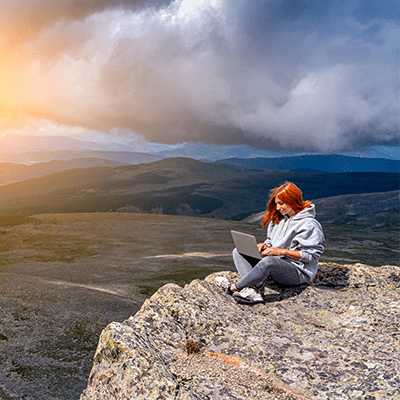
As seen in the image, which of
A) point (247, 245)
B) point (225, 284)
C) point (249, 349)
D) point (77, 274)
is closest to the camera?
point (249, 349)

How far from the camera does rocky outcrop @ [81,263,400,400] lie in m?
4.50

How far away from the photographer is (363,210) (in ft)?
404

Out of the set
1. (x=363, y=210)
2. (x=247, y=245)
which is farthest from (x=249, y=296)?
(x=363, y=210)

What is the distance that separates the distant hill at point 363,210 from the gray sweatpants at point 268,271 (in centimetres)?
10735

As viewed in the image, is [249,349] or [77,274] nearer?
[249,349]

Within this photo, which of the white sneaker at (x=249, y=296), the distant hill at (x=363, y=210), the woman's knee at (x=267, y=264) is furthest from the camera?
the distant hill at (x=363, y=210)

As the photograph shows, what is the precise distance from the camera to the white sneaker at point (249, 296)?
7.47 m

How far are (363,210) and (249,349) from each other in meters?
132

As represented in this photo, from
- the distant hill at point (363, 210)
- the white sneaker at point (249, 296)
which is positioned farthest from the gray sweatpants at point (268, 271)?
the distant hill at point (363, 210)

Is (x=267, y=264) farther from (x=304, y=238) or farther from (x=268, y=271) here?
(x=304, y=238)

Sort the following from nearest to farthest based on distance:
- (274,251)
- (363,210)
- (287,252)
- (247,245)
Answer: (287,252) → (274,251) → (247,245) → (363,210)

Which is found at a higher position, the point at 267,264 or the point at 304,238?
the point at 304,238

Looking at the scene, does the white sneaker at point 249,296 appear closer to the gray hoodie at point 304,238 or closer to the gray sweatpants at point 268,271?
the gray sweatpants at point 268,271

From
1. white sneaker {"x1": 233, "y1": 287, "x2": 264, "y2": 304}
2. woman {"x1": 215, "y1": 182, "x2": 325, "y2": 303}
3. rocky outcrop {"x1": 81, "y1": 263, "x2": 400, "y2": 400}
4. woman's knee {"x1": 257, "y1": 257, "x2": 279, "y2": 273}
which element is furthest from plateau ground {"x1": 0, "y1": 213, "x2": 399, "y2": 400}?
woman's knee {"x1": 257, "y1": 257, "x2": 279, "y2": 273}
